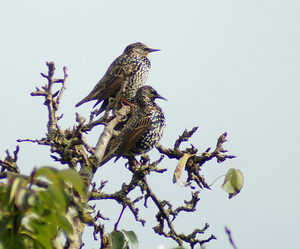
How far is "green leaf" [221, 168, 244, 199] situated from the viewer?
12.9 feet

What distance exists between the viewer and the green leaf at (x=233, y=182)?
12.9ft

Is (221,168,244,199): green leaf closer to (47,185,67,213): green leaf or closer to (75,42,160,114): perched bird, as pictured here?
(47,185,67,213): green leaf

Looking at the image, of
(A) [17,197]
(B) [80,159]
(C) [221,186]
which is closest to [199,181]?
(C) [221,186]

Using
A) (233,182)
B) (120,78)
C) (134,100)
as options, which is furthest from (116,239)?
(134,100)

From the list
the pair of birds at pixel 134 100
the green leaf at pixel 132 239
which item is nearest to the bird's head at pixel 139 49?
the pair of birds at pixel 134 100

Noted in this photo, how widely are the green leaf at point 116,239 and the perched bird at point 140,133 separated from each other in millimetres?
1977

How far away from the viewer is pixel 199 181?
4.70 m

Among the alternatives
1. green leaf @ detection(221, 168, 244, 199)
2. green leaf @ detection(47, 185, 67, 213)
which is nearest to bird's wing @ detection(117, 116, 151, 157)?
green leaf @ detection(221, 168, 244, 199)

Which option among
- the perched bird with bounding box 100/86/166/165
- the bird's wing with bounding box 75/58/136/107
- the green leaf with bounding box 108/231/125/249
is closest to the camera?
the green leaf with bounding box 108/231/125/249

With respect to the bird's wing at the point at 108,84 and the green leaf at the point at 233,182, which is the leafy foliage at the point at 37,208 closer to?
the green leaf at the point at 233,182

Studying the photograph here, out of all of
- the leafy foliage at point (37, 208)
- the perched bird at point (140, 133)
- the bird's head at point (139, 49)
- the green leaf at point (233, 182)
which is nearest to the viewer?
the leafy foliage at point (37, 208)

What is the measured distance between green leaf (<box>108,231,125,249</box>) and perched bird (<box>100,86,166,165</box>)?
6.49ft

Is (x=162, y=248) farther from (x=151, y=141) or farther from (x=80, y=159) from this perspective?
(x=151, y=141)

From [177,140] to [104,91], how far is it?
92.1 inches
